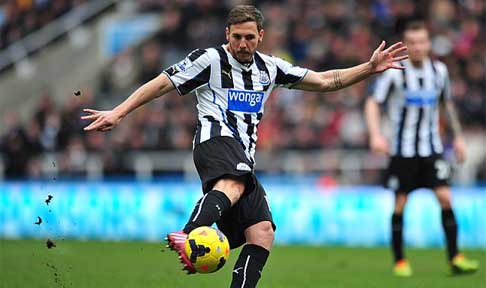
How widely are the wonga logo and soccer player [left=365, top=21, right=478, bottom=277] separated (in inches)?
152

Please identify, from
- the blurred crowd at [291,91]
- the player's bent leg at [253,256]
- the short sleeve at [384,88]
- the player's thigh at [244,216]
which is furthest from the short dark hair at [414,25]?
the blurred crowd at [291,91]

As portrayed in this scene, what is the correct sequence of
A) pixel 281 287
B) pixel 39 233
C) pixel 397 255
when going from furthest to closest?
pixel 39 233, pixel 397 255, pixel 281 287

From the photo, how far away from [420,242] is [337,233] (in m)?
1.29

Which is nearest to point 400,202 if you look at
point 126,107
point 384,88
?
point 384,88

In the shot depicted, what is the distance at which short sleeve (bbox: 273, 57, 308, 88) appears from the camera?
25.3ft

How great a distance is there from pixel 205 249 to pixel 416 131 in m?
5.06

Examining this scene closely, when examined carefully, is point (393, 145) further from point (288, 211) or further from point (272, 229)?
point (288, 211)

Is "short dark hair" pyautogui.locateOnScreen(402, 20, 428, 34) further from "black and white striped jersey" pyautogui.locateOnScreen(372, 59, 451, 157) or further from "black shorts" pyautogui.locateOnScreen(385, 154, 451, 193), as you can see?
"black shorts" pyautogui.locateOnScreen(385, 154, 451, 193)

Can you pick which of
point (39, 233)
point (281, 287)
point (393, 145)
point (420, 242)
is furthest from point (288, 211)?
point (281, 287)

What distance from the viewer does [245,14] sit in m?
7.23

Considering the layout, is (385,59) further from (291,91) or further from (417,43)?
(291,91)

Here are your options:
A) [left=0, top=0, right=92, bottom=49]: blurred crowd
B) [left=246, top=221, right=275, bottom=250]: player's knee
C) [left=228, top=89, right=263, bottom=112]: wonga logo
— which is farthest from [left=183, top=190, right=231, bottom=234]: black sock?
[left=0, top=0, right=92, bottom=49]: blurred crowd

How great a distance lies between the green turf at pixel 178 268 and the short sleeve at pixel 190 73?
228cm

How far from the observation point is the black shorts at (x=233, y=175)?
7227 millimetres
